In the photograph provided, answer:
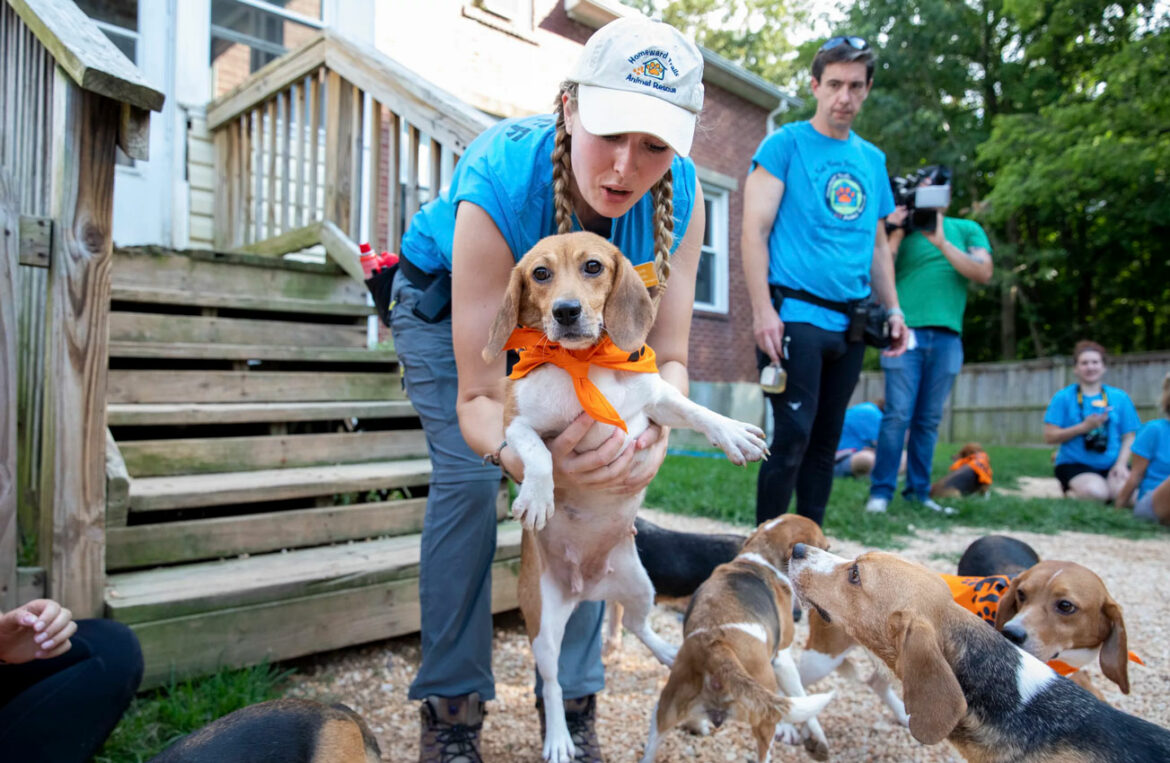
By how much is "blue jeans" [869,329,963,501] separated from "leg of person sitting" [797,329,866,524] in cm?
242

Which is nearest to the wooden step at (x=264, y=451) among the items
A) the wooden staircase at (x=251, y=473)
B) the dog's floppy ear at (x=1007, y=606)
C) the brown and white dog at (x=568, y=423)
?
the wooden staircase at (x=251, y=473)

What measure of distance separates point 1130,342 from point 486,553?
2654 centimetres

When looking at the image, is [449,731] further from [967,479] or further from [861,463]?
[861,463]

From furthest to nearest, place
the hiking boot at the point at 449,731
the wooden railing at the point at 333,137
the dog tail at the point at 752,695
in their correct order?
the wooden railing at the point at 333,137 < the hiking boot at the point at 449,731 < the dog tail at the point at 752,695

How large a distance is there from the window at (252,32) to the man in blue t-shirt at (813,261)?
595cm

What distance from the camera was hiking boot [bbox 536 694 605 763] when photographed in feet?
8.71

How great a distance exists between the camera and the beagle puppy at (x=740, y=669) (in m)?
2.45

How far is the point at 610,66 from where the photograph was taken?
2.00 meters

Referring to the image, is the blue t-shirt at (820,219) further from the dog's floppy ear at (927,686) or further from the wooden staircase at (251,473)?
the dog's floppy ear at (927,686)

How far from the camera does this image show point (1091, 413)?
320 inches

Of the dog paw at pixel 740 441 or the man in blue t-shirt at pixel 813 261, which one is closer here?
the dog paw at pixel 740 441

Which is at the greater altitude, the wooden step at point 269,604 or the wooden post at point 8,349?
the wooden post at point 8,349

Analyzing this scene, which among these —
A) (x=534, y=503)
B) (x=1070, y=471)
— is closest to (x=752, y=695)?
(x=534, y=503)

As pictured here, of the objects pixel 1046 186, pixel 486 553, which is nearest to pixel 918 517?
pixel 486 553
